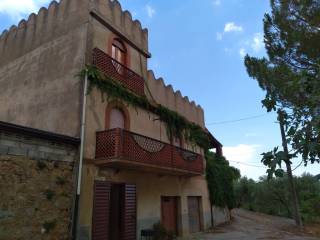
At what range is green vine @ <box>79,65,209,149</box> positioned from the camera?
11.7 meters

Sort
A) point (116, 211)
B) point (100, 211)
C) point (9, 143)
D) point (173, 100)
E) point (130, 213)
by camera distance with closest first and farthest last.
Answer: point (9, 143)
point (100, 211)
point (130, 213)
point (116, 211)
point (173, 100)

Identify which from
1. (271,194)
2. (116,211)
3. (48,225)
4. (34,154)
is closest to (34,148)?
(34,154)

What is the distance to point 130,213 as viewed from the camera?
12.1m

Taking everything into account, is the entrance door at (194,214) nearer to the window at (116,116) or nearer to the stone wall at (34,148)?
the window at (116,116)

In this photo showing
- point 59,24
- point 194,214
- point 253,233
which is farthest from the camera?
point 194,214

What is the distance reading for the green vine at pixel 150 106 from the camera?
11688mm

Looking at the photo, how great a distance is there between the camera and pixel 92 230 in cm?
1030

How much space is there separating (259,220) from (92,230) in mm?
16344

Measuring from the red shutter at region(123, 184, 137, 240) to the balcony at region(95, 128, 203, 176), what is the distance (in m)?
0.97

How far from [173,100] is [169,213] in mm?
6654

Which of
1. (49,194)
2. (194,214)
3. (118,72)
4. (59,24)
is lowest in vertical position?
(194,214)

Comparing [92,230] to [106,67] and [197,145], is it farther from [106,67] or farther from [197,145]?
[197,145]

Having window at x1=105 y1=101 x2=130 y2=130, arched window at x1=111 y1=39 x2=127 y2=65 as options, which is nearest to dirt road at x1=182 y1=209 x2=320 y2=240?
window at x1=105 y1=101 x2=130 y2=130

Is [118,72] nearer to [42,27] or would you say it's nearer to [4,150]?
[42,27]
